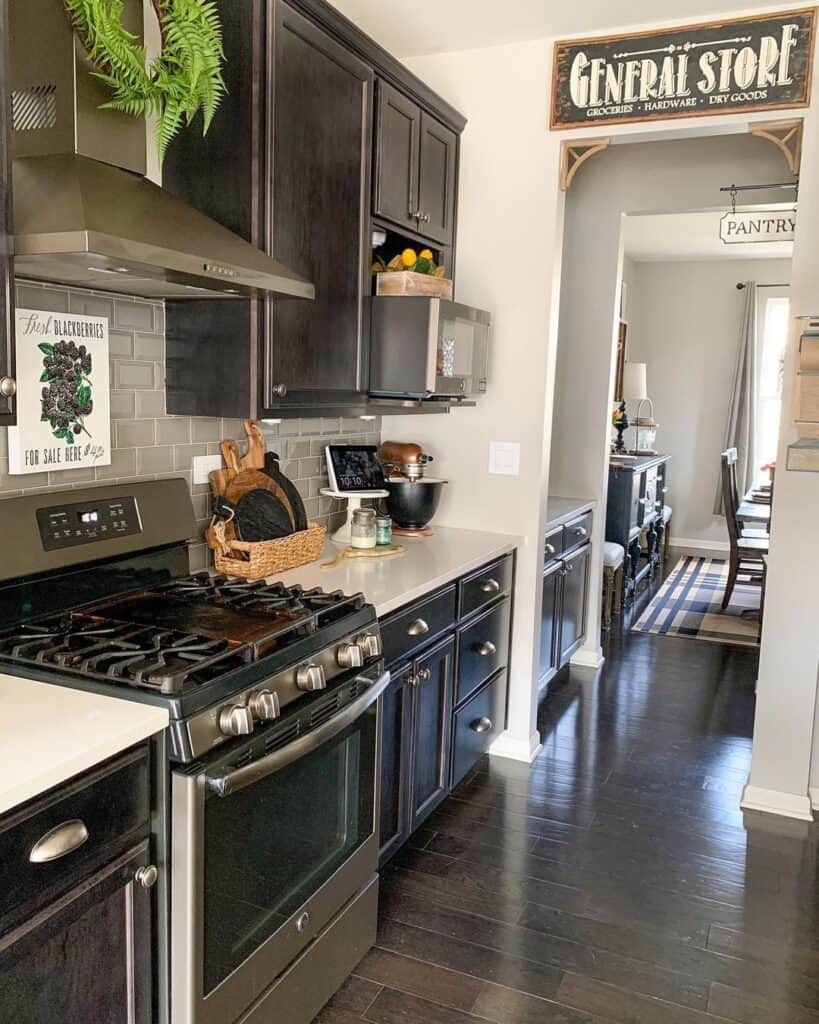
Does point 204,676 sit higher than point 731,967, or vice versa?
point 204,676

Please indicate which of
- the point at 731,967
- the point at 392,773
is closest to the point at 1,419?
the point at 392,773

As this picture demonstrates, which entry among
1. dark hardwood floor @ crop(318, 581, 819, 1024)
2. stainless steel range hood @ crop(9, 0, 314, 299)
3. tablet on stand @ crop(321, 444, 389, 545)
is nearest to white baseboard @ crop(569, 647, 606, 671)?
dark hardwood floor @ crop(318, 581, 819, 1024)

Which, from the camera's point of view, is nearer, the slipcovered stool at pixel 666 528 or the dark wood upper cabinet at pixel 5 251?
the dark wood upper cabinet at pixel 5 251

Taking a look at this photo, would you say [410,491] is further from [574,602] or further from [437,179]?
[574,602]

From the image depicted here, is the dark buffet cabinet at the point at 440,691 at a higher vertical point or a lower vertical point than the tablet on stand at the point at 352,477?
lower

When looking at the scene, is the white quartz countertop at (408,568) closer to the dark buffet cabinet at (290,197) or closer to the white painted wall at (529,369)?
the white painted wall at (529,369)

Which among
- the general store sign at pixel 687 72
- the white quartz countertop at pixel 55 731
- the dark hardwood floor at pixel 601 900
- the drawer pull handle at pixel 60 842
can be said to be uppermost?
the general store sign at pixel 687 72

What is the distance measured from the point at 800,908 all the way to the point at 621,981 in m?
0.70

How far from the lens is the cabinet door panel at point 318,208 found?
2.39 metres

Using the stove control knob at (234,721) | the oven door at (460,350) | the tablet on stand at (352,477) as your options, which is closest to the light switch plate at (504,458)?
the oven door at (460,350)

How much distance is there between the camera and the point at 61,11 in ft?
5.81

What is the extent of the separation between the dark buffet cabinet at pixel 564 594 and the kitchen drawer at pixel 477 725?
471 mm

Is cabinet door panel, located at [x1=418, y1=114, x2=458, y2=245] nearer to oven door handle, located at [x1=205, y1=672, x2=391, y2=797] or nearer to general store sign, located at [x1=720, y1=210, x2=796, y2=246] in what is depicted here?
general store sign, located at [x1=720, y1=210, x2=796, y2=246]

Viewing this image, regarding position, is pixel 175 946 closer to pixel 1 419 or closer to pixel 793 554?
pixel 1 419
